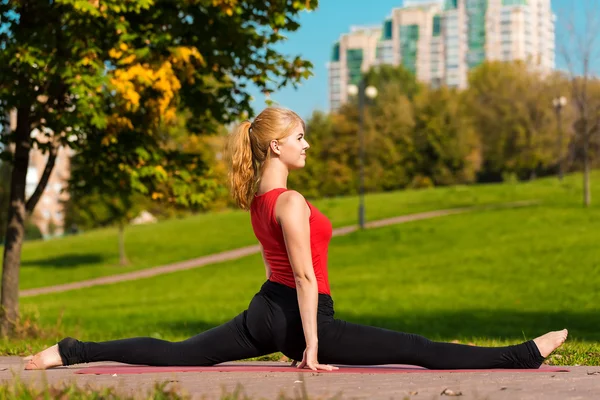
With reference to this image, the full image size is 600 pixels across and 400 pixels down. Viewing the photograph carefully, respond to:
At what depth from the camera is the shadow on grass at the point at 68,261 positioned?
130 ft

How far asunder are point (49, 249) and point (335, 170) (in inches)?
1293

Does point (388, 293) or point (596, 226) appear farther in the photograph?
point (596, 226)

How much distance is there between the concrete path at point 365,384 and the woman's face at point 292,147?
125cm

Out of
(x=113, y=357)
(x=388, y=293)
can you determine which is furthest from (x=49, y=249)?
(x=113, y=357)

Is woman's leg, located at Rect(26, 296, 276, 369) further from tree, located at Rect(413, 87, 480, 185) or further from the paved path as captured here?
tree, located at Rect(413, 87, 480, 185)

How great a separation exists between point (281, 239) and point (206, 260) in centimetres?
3097

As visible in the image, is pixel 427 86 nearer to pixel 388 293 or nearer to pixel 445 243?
pixel 445 243

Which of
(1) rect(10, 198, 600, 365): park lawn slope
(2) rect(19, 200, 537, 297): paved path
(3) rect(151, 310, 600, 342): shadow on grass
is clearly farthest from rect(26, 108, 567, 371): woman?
(2) rect(19, 200, 537, 297): paved path

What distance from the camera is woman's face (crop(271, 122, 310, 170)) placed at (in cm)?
540

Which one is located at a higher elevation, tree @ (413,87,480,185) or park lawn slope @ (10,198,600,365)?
tree @ (413,87,480,185)

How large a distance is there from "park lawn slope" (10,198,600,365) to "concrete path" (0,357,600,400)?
4.26 m

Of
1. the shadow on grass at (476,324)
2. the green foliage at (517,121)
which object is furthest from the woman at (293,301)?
the green foliage at (517,121)

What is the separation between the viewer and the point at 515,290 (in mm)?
23297

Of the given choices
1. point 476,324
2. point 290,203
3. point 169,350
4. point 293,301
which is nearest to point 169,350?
point 169,350
